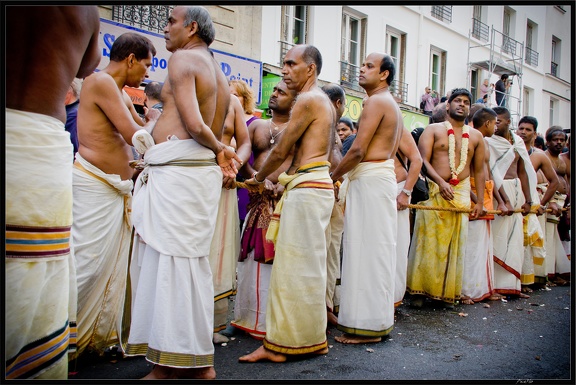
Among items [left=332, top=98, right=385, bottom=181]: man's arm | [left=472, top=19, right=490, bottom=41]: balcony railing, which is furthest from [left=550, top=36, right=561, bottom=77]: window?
[left=332, top=98, right=385, bottom=181]: man's arm

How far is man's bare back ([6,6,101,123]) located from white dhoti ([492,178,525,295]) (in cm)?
536

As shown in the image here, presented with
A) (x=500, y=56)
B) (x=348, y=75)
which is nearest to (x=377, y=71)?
(x=348, y=75)

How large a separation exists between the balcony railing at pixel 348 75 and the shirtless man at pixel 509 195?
8.49 meters

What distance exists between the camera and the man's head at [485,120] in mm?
6094

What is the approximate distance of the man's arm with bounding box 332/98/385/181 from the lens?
388 centimetres

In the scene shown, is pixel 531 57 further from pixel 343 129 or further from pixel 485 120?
pixel 343 129

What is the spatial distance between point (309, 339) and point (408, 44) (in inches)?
604

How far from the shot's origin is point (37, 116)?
1860 mm

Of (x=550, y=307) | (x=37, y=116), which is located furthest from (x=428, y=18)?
(x=37, y=116)

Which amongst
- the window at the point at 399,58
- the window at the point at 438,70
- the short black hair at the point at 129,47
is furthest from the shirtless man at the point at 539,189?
the window at the point at 438,70

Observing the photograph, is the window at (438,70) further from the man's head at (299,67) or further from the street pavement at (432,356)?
the man's head at (299,67)

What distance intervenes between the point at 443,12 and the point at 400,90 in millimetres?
4075

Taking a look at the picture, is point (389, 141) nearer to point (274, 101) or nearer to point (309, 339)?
point (274, 101)

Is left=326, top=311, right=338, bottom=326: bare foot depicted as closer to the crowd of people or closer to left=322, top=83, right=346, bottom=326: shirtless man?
left=322, top=83, right=346, bottom=326: shirtless man
